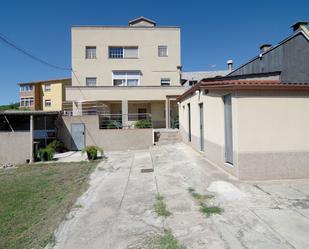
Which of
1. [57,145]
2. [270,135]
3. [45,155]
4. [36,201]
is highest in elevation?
[270,135]

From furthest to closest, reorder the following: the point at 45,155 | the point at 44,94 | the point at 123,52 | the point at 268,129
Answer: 1. the point at 44,94
2. the point at 123,52
3. the point at 45,155
4. the point at 268,129

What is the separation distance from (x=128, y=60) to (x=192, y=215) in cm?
2273

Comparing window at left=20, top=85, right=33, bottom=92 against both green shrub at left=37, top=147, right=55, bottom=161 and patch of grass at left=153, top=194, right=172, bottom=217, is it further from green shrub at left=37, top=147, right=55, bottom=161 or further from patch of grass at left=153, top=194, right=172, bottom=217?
patch of grass at left=153, top=194, right=172, bottom=217

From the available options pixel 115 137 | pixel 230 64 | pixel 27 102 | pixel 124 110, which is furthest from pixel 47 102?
pixel 115 137

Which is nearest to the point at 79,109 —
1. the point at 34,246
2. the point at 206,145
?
the point at 206,145

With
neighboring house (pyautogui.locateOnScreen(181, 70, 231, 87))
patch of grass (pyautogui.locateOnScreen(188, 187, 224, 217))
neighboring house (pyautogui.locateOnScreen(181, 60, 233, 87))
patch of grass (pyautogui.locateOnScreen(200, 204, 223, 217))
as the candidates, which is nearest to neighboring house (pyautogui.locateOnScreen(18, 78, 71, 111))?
neighboring house (pyautogui.locateOnScreen(181, 70, 231, 87))

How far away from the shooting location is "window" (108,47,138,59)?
25.6 metres

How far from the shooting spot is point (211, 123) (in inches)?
375

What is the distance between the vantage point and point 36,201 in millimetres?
6680

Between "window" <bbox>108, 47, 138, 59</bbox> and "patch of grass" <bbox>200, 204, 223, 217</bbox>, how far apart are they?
22.7 m

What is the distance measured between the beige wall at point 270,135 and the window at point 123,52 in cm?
2027

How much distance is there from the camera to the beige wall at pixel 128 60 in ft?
82.1

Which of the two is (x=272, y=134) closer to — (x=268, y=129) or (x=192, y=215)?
(x=268, y=129)

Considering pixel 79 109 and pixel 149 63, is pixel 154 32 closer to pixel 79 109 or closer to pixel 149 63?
pixel 149 63
